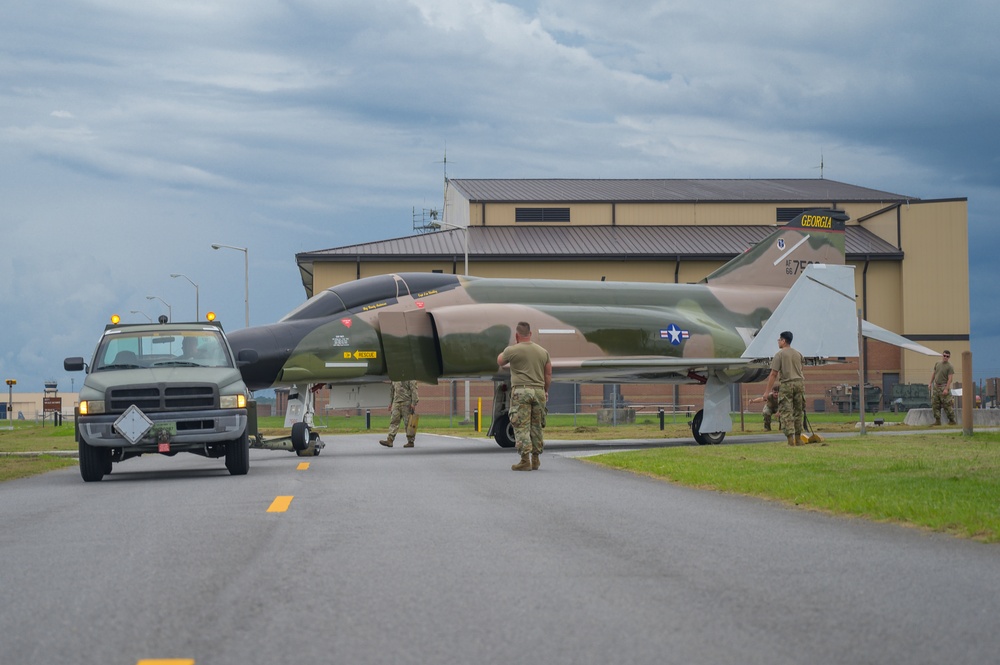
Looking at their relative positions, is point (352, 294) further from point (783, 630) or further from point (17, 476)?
point (783, 630)

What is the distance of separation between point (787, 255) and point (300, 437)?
1408cm

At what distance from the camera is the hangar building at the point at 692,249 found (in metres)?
62.2

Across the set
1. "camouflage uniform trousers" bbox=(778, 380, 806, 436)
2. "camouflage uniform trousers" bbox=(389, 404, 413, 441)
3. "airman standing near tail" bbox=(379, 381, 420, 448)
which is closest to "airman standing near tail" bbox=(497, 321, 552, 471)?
"camouflage uniform trousers" bbox=(778, 380, 806, 436)

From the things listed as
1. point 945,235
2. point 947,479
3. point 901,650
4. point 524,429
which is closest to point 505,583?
point 901,650

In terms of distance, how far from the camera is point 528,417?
664 inches

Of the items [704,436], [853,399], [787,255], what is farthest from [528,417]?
[853,399]

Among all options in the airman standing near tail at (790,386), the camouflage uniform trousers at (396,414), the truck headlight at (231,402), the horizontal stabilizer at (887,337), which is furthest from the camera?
the horizontal stabilizer at (887,337)

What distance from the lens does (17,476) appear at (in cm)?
1784

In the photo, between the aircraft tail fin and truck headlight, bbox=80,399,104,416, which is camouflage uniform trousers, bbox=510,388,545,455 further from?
the aircraft tail fin

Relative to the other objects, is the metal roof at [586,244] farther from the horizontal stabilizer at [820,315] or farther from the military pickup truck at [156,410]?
the military pickup truck at [156,410]

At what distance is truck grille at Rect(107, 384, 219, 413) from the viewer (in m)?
15.4

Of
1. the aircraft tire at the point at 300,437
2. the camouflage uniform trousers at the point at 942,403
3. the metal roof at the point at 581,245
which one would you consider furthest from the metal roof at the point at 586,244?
the aircraft tire at the point at 300,437

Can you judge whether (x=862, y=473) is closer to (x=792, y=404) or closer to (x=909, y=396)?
(x=792, y=404)

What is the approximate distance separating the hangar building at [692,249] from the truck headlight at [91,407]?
44.9 m
